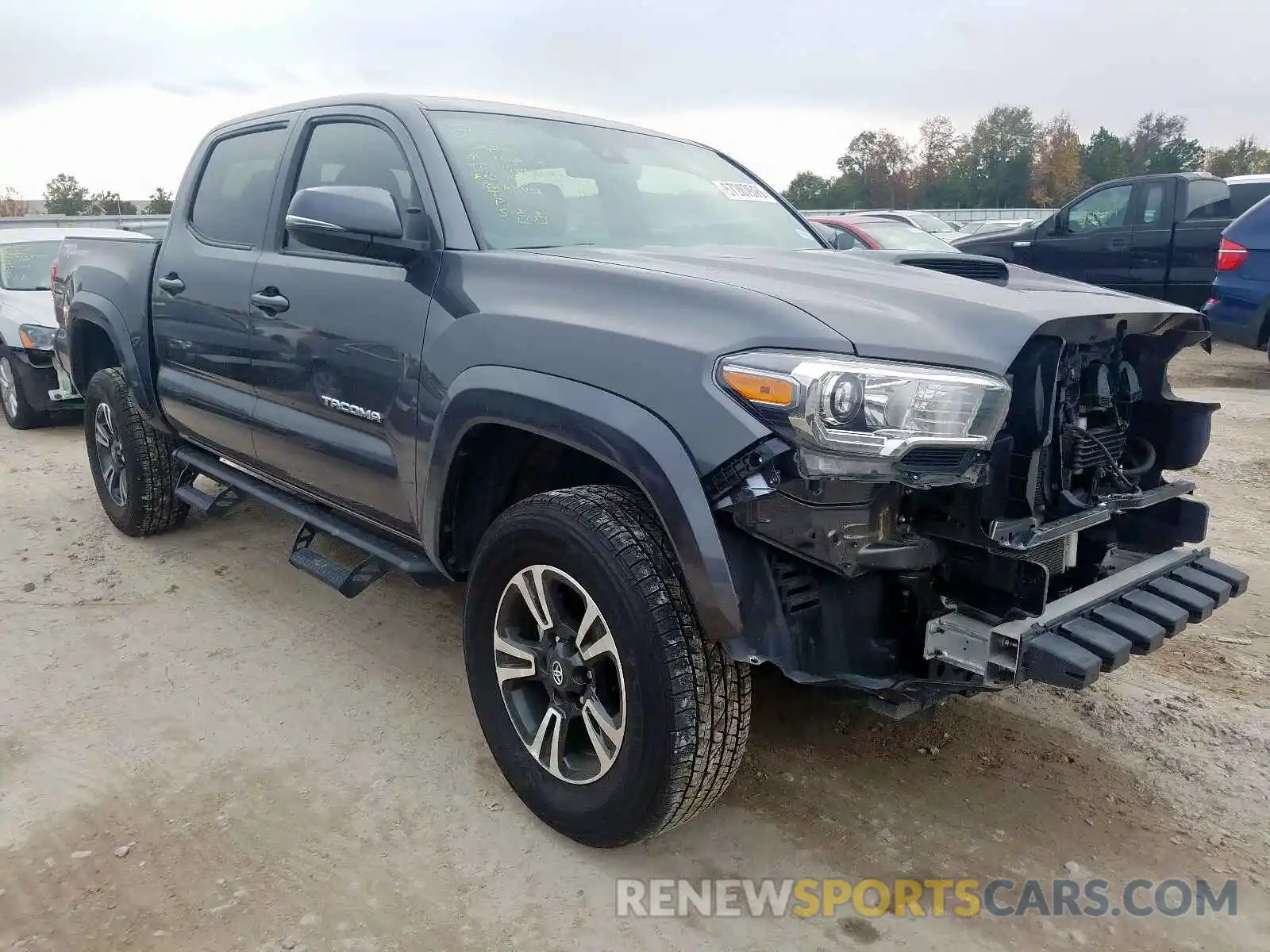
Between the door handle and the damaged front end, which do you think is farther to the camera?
the door handle

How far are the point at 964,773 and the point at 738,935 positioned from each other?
967 millimetres

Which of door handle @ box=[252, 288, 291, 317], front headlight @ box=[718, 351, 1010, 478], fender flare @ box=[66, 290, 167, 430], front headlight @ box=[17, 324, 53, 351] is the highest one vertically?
door handle @ box=[252, 288, 291, 317]

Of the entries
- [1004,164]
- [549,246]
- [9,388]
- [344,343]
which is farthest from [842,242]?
[1004,164]

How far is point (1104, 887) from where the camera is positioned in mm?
2391

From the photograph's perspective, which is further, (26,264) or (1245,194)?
(1245,194)

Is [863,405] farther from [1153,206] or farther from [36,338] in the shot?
[1153,206]

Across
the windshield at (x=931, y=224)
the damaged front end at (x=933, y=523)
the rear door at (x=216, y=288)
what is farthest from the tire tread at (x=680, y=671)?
the windshield at (x=931, y=224)

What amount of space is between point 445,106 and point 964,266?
5.77ft

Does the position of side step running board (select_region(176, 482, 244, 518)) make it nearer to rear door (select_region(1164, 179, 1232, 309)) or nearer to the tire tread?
the tire tread

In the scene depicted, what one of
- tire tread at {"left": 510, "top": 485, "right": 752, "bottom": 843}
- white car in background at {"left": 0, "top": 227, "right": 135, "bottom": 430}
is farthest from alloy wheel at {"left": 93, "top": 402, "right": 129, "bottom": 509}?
tire tread at {"left": 510, "top": 485, "right": 752, "bottom": 843}

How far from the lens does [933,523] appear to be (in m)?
2.18

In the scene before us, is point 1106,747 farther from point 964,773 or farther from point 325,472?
point 325,472

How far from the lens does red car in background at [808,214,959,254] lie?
9445mm

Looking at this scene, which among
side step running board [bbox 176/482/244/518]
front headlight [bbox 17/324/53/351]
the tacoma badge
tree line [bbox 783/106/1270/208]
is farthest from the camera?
tree line [bbox 783/106/1270/208]
